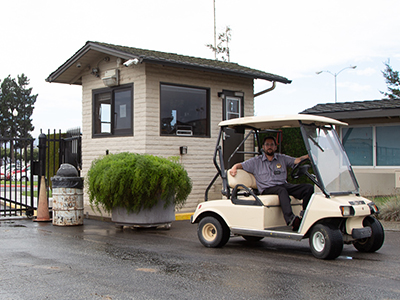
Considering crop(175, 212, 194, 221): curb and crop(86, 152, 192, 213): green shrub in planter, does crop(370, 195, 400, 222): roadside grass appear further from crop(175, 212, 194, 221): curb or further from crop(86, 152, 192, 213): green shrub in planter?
crop(86, 152, 192, 213): green shrub in planter

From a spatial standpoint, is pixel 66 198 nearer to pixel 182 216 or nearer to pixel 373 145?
pixel 182 216

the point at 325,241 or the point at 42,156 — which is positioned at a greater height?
the point at 42,156

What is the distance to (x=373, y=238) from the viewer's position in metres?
7.64

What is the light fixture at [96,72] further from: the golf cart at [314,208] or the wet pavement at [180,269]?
the golf cart at [314,208]

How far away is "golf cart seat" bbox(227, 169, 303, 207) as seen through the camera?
7.88m

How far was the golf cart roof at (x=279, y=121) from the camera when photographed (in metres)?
7.77

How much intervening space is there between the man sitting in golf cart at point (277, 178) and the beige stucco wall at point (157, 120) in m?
4.98

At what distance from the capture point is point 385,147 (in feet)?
51.5

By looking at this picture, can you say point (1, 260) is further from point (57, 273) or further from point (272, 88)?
point (272, 88)

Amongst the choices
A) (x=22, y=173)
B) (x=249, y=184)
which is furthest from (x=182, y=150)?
(x=22, y=173)

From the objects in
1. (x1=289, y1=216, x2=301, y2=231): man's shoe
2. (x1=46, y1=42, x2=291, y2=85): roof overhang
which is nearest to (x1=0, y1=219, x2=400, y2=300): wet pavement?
(x1=289, y1=216, x2=301, y2=231): man's shoe

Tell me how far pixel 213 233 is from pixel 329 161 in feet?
7.45

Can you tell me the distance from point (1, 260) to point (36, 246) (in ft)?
4.08

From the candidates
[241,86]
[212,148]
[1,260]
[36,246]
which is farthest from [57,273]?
[241,86]
